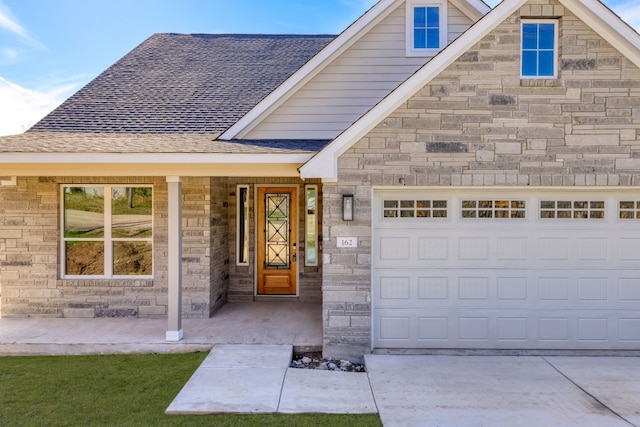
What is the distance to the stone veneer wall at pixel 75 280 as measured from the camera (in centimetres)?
746

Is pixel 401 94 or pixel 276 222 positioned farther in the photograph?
pixel 276 222

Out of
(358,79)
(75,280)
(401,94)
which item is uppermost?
(358,79)

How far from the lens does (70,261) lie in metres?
7.60

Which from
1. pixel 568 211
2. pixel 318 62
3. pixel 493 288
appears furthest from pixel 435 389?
pixel 318 62

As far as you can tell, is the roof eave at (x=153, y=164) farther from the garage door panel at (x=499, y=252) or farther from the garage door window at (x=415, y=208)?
the garage door panel at (x=499, y=252)

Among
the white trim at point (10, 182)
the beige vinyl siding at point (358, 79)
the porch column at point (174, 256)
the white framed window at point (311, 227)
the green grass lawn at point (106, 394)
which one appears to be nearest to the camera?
the green grass lawn at point (106, 394)

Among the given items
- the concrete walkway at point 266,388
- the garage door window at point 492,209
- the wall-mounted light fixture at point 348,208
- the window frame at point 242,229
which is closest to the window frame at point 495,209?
the garage door window at point 492,209

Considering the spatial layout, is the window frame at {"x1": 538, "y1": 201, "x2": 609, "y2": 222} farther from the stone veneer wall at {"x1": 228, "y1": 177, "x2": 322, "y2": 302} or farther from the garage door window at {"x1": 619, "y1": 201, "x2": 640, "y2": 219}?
the stone veneer wall at {"x1": 228, "y1": 177, "x2": 322, "y2": 302}

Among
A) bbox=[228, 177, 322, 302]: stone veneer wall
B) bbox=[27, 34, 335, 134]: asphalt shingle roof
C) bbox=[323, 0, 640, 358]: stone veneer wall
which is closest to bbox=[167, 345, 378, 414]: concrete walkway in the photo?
bbox=[323, 0, 640, 358]: stone veneer wall

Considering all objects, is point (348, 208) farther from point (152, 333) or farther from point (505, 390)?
point (152, 333)

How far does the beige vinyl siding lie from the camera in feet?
26.1

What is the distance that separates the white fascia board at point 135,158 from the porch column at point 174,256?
430 mm

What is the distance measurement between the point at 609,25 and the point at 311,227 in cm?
585

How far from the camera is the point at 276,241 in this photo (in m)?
8.81
